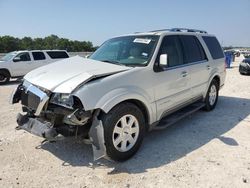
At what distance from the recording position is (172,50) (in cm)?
506

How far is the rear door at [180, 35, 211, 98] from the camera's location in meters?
5.51

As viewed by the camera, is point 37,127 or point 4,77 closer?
point 37,127

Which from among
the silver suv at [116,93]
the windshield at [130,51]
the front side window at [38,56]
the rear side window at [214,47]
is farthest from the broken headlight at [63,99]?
the front side window at [38,56]

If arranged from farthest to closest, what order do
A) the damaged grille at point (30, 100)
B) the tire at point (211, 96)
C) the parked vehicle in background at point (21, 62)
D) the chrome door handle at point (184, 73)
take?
the parked vehicle in background at point (21, 62)
the tire at point (211, 96)
the chrome door handle at point (184, 73)
the damaged grille at point (30, 100)

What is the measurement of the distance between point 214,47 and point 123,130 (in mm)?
3965

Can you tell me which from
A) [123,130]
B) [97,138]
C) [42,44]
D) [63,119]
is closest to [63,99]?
[63,119]

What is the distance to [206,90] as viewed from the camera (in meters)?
6.29

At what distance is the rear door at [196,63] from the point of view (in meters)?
5.51

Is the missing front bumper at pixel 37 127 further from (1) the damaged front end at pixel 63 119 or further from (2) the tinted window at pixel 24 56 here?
(2) the tinted window at pixel 24 56

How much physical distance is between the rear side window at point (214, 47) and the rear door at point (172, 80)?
149cm

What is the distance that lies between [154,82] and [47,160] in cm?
203

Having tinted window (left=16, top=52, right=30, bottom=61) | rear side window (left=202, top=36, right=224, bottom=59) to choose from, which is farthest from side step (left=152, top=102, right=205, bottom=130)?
tinted window (left=16, top=52, right=30, bottom=61)

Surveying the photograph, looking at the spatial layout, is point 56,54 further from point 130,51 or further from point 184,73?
point 184,73

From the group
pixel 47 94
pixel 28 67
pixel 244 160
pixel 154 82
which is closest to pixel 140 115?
pixel 154 82
